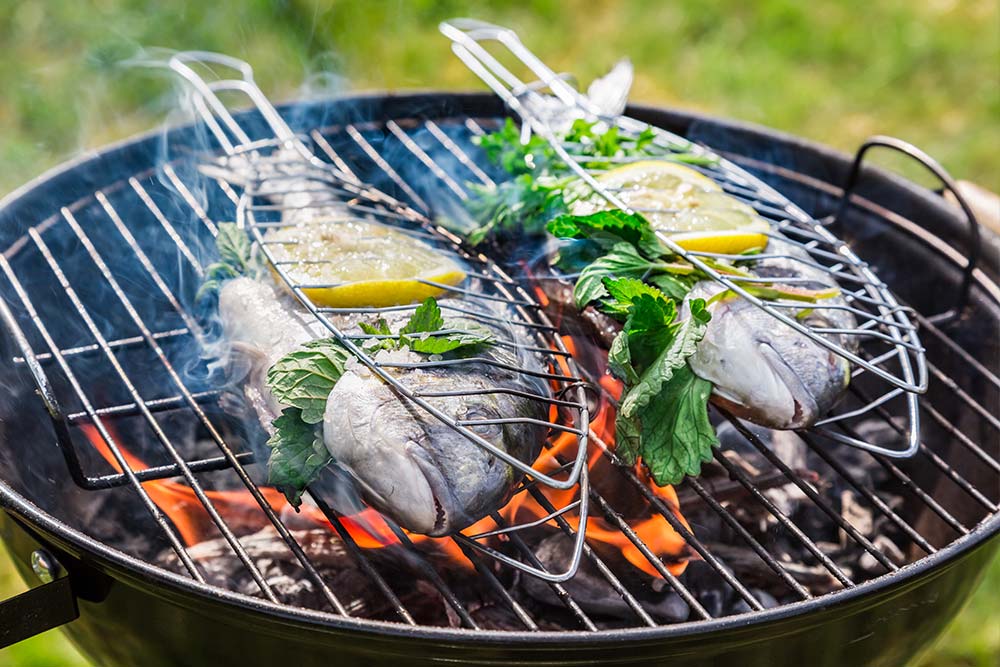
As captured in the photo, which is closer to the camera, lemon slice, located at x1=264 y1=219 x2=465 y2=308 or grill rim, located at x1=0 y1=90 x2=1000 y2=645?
grill rim, located at x1=0 y1=90 x2=1000 y2=645

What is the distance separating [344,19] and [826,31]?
10.8 ft

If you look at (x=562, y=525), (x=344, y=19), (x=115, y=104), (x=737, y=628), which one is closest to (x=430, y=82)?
(x=344, y=19)

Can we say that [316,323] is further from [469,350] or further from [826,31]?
[826,31]

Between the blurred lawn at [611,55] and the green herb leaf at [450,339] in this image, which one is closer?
the green herb leaf at [450,339]

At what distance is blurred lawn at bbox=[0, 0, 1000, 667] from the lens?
18.9 ft

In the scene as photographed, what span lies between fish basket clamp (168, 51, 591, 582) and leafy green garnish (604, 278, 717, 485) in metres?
0.12

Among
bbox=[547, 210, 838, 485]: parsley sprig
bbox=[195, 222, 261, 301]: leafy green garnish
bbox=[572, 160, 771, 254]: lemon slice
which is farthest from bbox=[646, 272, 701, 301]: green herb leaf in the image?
bbox=[195, 222, 261, 301]: leafy green garnish

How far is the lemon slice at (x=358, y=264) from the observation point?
2.35 m

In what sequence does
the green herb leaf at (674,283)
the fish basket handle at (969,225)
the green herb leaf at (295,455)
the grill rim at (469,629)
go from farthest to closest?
1. the fish basket handle at (969,225)
2. the green herb leaf at (674,283)
3. the green herb leaf at (295,455)
4. the grill rim at (469,629)

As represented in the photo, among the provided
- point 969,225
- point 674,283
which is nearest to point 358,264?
point 674,283

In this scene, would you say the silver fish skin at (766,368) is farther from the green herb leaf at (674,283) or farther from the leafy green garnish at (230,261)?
the leafy green garnish at (230,261)

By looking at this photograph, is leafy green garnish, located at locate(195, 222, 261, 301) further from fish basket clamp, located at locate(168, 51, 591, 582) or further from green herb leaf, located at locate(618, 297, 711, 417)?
green herb leaf, located at locate(618, 297, 711, 417)

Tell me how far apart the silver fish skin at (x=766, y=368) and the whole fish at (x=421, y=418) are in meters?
0.41

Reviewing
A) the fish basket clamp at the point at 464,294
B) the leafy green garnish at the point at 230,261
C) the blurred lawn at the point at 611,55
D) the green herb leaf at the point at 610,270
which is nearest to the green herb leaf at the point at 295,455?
the fish basket clamp at the point at 464,294
